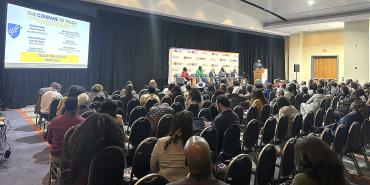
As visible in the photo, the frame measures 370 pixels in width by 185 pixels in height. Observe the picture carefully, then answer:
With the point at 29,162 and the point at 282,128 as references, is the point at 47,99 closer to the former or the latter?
the point at 29,162

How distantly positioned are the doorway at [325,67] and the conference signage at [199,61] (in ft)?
18.3

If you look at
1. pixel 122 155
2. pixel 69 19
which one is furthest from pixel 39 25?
pixel 122 155

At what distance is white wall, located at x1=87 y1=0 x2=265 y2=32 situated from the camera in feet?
40.3

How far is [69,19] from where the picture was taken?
10.2 m

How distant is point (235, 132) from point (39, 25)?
7521 millimetres

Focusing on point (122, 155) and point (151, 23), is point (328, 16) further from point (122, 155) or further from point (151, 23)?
point (122, 155)

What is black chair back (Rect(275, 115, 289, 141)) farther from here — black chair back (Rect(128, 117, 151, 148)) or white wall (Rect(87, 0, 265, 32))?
white wall (Rect(87, 0, 265, 32))

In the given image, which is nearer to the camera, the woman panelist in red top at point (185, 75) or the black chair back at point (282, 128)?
the black chair back at point (282, 128)

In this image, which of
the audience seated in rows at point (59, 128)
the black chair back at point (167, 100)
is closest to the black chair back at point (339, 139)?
the audience seated in rows at point (59, 128)

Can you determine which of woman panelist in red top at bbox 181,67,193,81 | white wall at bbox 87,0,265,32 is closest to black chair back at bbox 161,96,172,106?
white wall at bbox 87,0,265,32

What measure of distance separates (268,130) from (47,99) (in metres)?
4.64

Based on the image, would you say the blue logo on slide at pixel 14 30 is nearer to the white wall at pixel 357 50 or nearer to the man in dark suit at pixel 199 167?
the man in dark suit at pixel 199 167

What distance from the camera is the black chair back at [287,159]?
304 centimetres

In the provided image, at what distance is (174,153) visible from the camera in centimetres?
263
